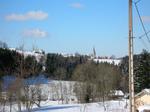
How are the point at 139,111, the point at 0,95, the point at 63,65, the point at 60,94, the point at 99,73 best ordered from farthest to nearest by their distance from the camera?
1. the point at 63,65
2. the point at 60,94
3. the point at 99,73
4. the point at 0,95
5. the point at 139,111

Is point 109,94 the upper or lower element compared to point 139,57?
lower

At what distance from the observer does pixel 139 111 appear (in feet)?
67.2

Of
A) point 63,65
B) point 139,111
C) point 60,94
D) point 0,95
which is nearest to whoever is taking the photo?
point 139,111

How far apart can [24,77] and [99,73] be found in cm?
7022

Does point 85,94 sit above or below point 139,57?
below

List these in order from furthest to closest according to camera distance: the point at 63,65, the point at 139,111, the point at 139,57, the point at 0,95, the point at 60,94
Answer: the point at 63,65
the point at 60,94
the point at 139,57
the point at 0,95
the point at 139,111

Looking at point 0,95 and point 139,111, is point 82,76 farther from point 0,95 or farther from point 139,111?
point 139,111

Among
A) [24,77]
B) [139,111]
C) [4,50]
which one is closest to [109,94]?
[4,50]

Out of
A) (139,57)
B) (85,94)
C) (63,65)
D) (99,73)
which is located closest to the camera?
(85,94)

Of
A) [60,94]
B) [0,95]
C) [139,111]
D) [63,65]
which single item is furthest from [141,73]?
[63,65]

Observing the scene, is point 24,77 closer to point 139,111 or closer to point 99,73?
point 139,111

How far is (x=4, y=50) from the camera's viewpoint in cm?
11325

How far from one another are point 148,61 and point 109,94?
1201cm

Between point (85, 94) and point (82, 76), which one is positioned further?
point (82, 76)
